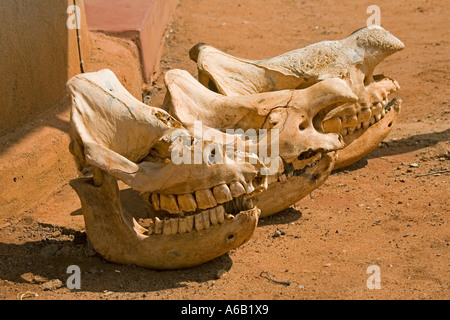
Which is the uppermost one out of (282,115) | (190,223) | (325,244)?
(282,115)

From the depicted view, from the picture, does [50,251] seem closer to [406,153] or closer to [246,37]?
[406,153]

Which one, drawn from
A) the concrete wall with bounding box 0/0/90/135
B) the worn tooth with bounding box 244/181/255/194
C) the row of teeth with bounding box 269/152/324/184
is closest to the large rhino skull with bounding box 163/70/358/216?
the row of teeth with bounding box 269/152/324/184

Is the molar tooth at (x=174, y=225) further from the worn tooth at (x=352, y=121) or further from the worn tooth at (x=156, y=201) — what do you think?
the worn tooth at (x=352, y=121)

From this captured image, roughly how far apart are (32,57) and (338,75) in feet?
7.28

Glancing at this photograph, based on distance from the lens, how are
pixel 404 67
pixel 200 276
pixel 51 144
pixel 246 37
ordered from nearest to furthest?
pixel 200 276 < pixel 51 144 < pixel 404 67 < pixel 246 37

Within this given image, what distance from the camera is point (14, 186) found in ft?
14.5

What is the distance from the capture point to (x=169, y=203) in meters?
3.70

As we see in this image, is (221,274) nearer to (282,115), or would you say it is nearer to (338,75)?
(282,115)

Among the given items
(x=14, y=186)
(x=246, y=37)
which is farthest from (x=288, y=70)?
(x=246, y=37)

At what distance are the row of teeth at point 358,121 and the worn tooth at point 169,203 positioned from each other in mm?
1652

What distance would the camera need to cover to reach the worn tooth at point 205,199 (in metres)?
3.59

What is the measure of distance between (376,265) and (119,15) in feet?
14.9

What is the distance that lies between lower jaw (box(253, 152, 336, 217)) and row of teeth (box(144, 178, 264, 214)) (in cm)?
75

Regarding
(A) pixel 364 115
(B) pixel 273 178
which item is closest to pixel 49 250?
(B) pixel 273 178
